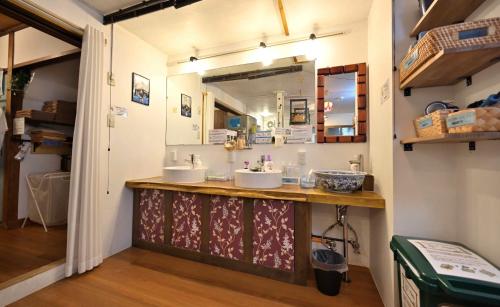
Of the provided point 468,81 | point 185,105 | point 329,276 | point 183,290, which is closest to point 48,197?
point 185,105

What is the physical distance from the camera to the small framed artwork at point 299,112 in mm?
2113

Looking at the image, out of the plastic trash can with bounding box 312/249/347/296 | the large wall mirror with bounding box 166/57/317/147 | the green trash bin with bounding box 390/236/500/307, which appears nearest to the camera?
the green trash bin with bounding box 390/236/500/307

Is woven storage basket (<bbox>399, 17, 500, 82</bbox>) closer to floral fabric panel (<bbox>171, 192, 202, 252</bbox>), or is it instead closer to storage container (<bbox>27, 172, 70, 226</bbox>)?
floral fabric panel (<bbox>171, 192, 202, 252</bbox>)

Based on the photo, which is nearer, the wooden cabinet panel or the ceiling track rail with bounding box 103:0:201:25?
the ceiling track rail with bounding box 103:0:201:25

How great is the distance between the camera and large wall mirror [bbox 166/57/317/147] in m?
2.13

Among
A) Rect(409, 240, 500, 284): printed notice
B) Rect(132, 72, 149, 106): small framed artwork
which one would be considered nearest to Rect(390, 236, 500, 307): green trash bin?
Rect(409, 240, 500, 284): printed notice

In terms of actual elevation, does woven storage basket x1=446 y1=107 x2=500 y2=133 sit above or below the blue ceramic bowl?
above

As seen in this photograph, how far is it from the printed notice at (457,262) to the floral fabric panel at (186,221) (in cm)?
168

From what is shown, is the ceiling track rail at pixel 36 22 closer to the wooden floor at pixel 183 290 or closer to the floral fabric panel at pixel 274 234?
the wooden floor at pixel 183 290

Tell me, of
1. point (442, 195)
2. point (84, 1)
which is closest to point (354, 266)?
point (442, 195)

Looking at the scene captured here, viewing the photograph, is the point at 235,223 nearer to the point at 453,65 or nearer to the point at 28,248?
the point at 453,65

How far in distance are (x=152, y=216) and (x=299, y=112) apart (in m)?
1.93

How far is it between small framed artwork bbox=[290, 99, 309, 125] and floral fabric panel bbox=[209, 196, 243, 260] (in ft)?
3.30

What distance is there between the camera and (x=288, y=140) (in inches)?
84.5
